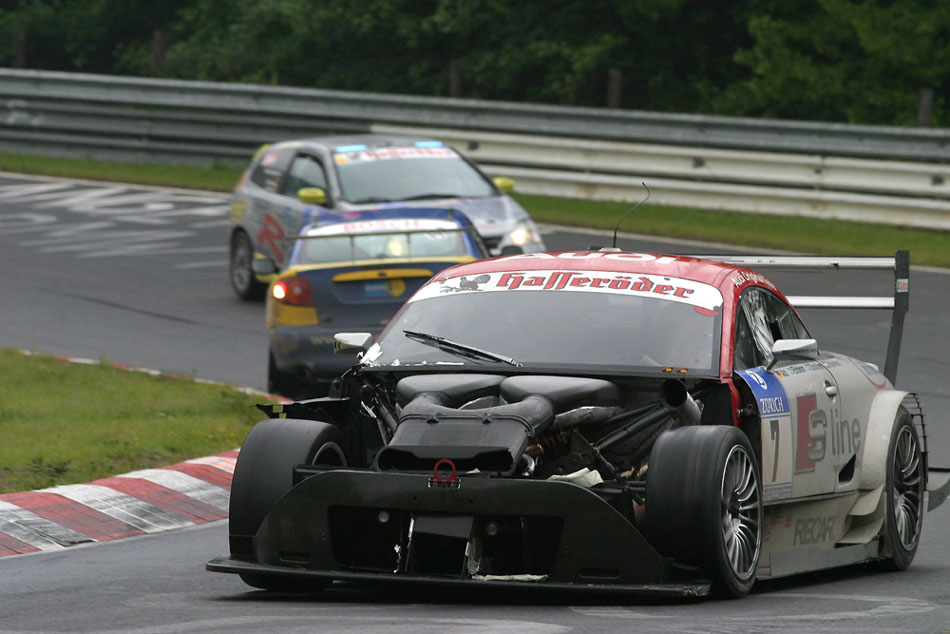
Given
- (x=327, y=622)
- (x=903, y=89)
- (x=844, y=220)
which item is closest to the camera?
(x=327, y=622)

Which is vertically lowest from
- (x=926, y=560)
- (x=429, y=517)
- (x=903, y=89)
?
(x=926, y=560)

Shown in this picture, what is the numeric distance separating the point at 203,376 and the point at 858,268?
6.83 metres

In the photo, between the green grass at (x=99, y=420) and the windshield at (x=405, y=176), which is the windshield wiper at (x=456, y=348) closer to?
the green grass at (x=99, y=420)

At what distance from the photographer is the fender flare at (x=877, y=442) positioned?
8.25 meters

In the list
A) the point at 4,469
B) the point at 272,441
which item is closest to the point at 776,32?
the point at 4,469

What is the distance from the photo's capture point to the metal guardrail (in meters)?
21.7

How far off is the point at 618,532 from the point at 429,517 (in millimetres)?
691

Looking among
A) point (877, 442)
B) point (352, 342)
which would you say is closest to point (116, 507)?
point (352, 342)

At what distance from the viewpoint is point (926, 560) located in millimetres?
8789

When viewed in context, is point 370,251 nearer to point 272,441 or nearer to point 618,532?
point 272,441

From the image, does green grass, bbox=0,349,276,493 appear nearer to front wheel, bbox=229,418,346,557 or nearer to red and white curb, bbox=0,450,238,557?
red and white curb, bbox=0,450,238,557

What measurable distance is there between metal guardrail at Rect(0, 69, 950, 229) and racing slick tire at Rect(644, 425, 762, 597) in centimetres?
1452

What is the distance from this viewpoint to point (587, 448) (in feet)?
23.9

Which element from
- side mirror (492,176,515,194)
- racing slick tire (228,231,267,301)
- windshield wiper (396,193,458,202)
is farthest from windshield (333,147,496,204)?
racing slick tire (228,231,267,301)
